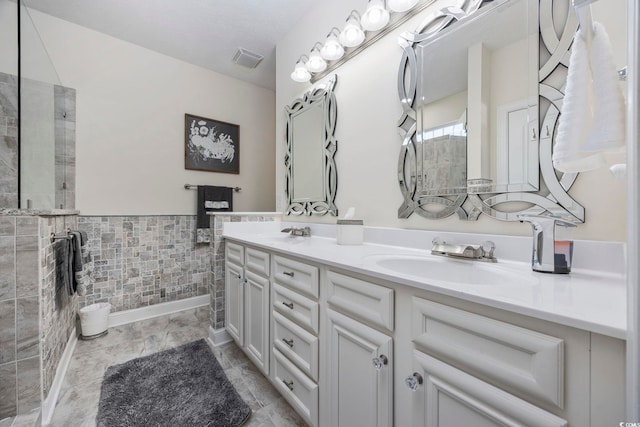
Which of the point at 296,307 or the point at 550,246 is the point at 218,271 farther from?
the point at 550,246

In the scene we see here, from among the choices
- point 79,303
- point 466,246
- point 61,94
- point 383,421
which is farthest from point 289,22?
point 79,303

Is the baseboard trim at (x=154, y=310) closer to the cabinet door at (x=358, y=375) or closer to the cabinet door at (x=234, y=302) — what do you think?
the cabinet door at (x=234, y=302)

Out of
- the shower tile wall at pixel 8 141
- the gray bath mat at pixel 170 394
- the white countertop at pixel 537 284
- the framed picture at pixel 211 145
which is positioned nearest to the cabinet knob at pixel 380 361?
the white countertop at pixel 537 284

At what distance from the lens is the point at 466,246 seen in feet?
3.24

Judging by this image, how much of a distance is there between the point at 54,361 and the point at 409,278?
2.00 metres

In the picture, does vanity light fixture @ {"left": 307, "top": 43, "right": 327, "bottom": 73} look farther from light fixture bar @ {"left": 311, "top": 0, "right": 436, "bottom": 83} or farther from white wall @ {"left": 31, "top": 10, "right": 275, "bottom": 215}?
white wall @ {"left": 31, "top": 10, "right": 275, "bottom": 215}

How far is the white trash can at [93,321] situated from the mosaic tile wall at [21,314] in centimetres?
88

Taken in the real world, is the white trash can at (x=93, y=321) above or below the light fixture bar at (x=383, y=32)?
below

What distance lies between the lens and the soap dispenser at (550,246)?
77cm

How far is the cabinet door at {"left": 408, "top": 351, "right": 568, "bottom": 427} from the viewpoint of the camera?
49 cm

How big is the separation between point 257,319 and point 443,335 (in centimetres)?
111

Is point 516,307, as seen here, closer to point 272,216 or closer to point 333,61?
point 333,61

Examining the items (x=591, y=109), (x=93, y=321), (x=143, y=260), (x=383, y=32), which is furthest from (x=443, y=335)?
(x=143, y=260)

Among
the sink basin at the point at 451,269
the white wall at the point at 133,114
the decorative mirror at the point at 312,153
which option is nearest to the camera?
the sink basin at the point at 451,269
